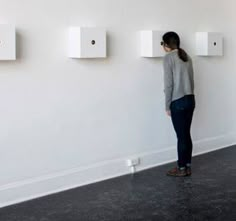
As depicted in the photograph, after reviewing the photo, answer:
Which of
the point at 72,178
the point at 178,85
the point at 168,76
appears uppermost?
the point at 168,76

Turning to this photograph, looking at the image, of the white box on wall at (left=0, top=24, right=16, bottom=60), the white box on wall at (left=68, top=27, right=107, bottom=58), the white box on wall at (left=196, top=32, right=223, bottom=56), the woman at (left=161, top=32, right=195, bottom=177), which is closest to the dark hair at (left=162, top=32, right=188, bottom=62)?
the woman at (left=161, top=32, right=195, bottom=177)

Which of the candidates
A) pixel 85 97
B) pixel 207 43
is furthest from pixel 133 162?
pixel 207 43

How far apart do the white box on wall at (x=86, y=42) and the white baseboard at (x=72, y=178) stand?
123 centimetres

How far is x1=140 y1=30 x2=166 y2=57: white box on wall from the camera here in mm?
5602

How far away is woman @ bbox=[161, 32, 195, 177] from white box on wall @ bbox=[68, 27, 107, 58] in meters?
0.77

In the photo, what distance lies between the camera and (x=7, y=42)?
414cm

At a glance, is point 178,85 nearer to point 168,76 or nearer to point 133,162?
point 168,76

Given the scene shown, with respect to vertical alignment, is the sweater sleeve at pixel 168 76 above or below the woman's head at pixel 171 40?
below

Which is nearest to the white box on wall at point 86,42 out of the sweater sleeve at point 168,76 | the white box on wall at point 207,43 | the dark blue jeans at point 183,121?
the sweater sleeve at point 168,76

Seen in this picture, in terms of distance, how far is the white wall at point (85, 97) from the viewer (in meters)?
4.45

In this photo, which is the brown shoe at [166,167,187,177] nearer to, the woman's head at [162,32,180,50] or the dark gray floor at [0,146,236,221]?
the dark gray floor at [0,146,236,221]

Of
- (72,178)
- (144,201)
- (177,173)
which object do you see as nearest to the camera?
(144,201)

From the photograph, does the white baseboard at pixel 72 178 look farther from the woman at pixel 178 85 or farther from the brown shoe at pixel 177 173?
the woman at pixel 178 85

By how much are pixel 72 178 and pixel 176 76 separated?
1.58 meters
